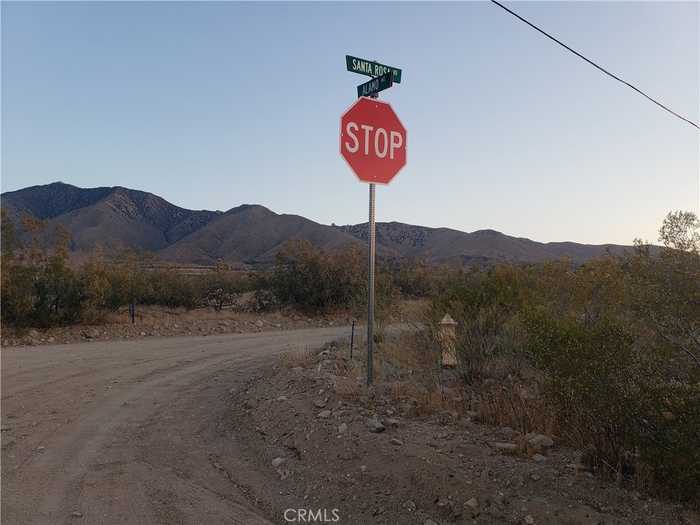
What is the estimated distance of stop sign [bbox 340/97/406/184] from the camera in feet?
22.8

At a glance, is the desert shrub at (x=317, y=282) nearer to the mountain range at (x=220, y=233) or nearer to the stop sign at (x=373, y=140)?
the stop sign at (x=373, y=140)

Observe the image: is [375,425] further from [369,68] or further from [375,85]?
[369,68]

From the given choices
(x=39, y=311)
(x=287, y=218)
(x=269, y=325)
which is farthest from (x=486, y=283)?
(x=287, y=218)

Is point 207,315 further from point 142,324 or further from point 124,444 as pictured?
point 124,444

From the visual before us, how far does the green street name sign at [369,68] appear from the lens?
727 centimetres

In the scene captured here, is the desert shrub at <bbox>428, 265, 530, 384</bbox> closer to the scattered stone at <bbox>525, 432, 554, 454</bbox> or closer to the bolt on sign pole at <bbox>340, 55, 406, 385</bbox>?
the bolt on sign pole at <bbox>340, 55, 406, 385</bbox>

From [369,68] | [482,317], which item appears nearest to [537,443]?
[482,317]

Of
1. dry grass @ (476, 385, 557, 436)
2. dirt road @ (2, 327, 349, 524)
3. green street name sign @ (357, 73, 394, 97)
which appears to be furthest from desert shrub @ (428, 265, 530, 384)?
dirt road @ (2, 327, 349, 524)

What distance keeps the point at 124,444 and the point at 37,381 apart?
4731mm

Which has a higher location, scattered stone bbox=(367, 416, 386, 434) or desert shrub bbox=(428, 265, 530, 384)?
desert shrub bbox=(428, 265, 530, 384)

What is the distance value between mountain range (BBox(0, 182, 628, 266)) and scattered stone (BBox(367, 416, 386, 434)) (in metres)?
75.3

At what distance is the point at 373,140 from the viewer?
7.18m

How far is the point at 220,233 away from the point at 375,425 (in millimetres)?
100646

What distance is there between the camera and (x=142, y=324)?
18.8m
